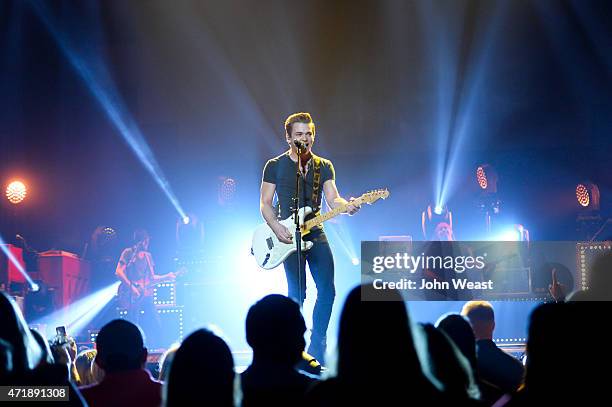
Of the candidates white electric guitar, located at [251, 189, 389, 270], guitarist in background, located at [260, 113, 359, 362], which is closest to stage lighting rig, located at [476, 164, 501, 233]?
white electric guitar, located at [251, 189, 389, 270]

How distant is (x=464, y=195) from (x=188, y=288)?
18.0 ft

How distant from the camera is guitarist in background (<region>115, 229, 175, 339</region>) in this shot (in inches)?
436

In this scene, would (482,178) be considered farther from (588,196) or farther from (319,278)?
(319,278)

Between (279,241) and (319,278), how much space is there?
0.54 meters

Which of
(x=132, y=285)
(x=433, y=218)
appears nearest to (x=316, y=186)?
(x=132, y=285)

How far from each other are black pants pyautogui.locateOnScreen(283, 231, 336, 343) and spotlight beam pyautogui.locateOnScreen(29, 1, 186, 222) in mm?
7479

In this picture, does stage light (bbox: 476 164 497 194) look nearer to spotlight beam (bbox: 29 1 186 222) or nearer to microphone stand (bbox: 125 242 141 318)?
spotlight beam (bbox: 29 1 186 222)

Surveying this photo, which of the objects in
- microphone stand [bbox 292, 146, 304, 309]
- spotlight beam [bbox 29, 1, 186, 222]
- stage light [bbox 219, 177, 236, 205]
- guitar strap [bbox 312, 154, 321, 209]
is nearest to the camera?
microphone stand [bbox 292, 146, 304, 309]

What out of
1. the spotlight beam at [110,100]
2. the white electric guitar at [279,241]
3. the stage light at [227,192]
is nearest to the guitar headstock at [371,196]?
the white electric guitar at [279,241]

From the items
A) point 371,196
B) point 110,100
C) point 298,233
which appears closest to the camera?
point 298,233

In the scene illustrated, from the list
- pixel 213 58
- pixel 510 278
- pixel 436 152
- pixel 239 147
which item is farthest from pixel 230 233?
pixel 510 278

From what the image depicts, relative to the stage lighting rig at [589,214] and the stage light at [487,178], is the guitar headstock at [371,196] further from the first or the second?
the stage lighting rig at [589,214]

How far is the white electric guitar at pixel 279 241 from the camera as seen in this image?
Answer: 5.87 m

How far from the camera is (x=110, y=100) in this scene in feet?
41.6
